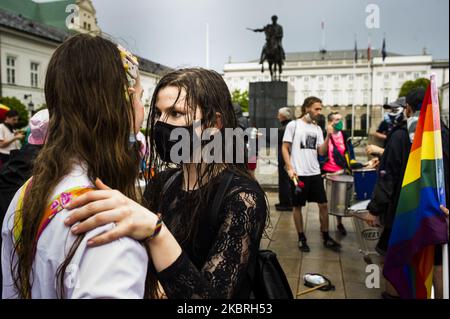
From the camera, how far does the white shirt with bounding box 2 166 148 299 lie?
740 mm

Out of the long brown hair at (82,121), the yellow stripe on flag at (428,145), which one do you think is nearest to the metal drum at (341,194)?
the yellow stripe on flag at (428,145)

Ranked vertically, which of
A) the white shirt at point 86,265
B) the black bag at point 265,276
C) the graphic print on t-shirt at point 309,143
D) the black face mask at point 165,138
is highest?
the black face mask at point 165,138

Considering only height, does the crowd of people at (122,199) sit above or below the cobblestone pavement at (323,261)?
above

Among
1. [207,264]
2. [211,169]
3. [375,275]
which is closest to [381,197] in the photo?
[375,275]

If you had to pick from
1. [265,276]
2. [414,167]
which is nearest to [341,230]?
[414,167]

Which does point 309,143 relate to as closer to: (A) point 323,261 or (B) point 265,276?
(A) point 323,261

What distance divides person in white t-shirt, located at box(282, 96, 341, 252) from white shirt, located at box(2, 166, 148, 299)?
12.6ft

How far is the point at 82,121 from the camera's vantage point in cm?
92

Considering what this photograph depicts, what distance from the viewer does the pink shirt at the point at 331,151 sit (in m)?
5.24

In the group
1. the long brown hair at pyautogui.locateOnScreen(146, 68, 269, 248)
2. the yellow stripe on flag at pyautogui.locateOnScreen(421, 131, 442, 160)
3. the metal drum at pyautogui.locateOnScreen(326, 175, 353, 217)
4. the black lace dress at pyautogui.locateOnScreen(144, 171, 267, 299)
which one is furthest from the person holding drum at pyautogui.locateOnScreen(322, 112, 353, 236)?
the black lace dress at pyautogui.locateOnScreen(144, 171, 267, 299)

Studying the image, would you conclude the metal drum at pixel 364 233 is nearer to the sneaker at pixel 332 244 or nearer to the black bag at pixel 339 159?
the sneaker at pixel 332 244

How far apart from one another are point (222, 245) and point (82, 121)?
552 millimetres

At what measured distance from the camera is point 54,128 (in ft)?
3.13
